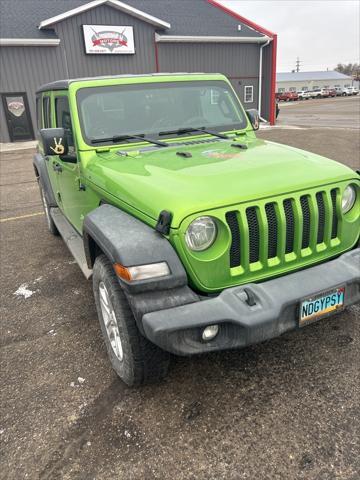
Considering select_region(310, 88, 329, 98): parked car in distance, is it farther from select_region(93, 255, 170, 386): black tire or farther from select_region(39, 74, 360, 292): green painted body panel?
select_region(93, 255, 170, 386): black tire

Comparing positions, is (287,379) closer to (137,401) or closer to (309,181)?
(137,401)

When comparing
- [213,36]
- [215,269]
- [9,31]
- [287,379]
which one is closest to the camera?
[215,269]

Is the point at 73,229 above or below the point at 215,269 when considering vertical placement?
below

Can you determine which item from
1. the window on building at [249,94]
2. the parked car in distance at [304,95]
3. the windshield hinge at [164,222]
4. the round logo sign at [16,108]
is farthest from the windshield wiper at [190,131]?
the parked car in distance at [304,95]

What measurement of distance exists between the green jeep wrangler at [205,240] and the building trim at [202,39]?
18867 mm

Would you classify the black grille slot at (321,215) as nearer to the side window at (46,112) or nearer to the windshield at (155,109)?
the windshield at (155,109)

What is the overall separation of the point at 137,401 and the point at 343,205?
6.29 feet

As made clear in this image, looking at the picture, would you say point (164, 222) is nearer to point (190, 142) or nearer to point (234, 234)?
point (234, 234)

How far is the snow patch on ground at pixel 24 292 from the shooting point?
13.4ft

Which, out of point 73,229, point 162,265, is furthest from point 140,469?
point 73,229

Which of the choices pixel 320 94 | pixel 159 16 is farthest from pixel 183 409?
pixel 320 94

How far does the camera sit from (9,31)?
1739 cm

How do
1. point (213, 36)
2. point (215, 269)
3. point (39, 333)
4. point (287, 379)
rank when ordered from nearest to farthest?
1. point (215, 269)
2. point (287, 379)
3. point (39, 333)
4. point (213, 36)

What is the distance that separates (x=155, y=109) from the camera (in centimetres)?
358
